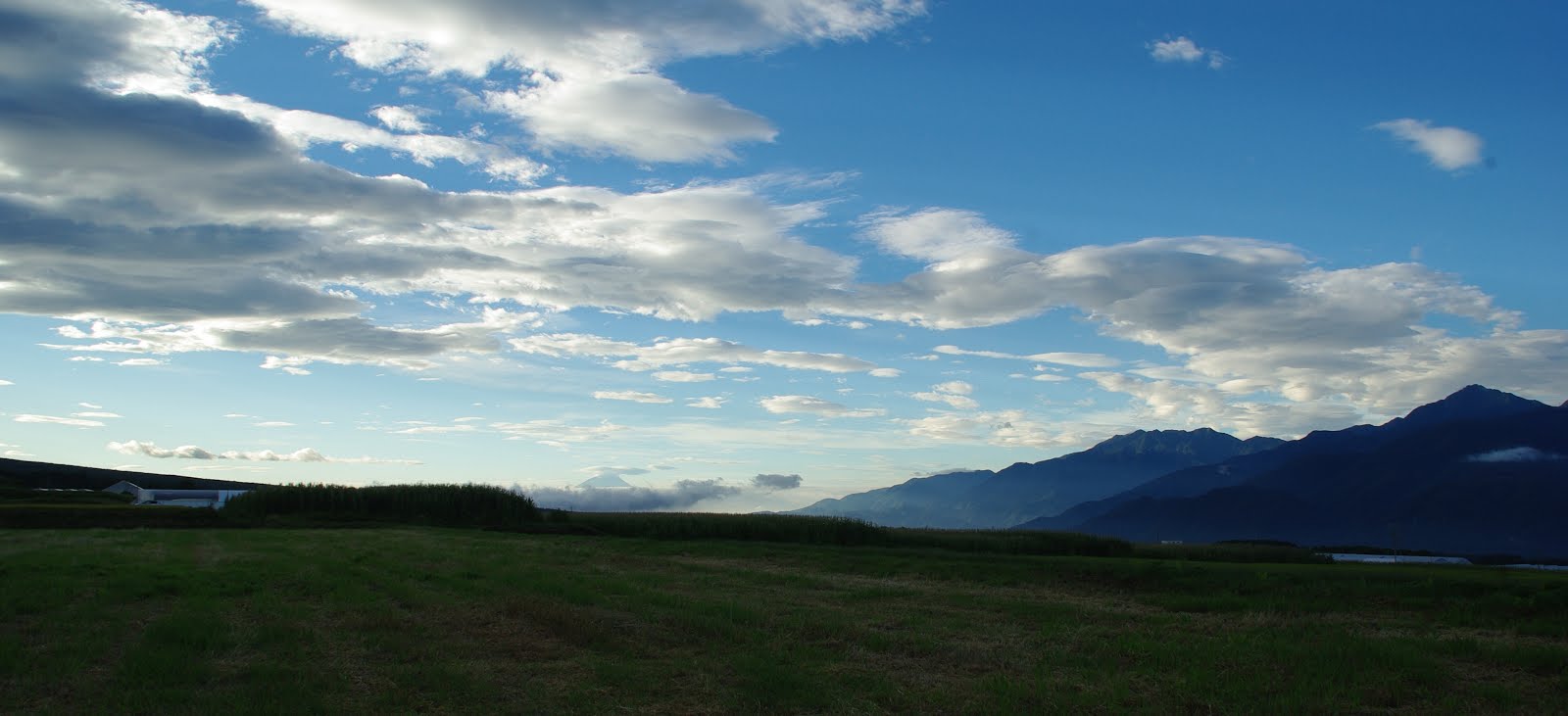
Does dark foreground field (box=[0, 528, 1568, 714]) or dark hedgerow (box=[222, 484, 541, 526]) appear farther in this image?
dark hedgerow (box=[222, 484, 541, 526])

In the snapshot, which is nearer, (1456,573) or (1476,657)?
(1476,657)

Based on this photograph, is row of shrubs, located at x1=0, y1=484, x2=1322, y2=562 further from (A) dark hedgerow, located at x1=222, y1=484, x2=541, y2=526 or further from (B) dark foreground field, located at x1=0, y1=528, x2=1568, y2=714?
(B) dark foreground field, located at x1=0, y1=528, x2=1568, y2=714

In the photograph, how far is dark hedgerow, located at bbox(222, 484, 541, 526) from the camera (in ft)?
275

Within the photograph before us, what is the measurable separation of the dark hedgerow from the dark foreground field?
174ft

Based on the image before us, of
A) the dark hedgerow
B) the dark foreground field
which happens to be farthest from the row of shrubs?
the dark foreground field

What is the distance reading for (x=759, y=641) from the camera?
17531 millimetres

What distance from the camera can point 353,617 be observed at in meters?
19.2

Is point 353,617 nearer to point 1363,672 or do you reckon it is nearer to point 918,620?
point 918,620

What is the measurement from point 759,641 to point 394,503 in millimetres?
78063

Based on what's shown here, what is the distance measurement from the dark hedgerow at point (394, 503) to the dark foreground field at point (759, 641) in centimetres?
5316

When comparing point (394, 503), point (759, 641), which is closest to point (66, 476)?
point (394, 503)

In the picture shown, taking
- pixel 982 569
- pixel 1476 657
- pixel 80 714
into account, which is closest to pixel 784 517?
pixel 982 569

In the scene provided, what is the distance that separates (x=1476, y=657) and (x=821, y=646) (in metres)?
10.6

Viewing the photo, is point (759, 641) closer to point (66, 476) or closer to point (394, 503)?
point (394, 503)
